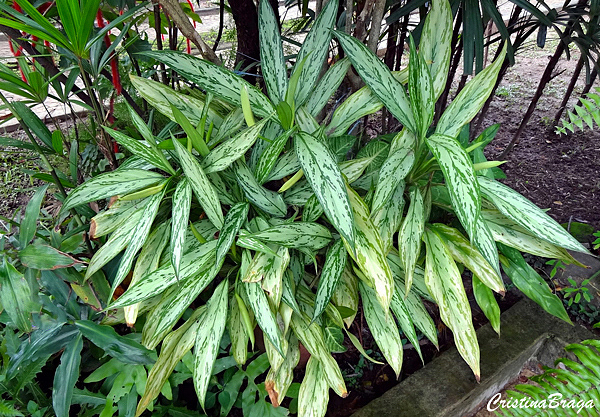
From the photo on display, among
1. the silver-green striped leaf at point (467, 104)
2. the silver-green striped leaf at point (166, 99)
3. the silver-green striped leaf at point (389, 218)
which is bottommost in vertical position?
the silver-green striped leaf at point (389, 218)

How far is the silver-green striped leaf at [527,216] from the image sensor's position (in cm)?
78

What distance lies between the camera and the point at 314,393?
954 mm

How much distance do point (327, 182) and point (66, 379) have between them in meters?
0.68

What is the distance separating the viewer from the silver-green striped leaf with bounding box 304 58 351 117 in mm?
932

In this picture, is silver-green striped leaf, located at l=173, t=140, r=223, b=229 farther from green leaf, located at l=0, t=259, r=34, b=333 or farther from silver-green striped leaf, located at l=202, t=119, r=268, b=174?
green leaf, located at l=0, t=259, r=34, b=333

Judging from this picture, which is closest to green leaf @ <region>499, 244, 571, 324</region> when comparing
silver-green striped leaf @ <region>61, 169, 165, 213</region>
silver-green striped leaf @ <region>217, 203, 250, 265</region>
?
silver-green striped leaf @ <region>217, 203, 250, 265</region>

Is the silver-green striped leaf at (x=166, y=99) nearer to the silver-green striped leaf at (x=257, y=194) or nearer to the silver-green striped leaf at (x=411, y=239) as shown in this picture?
the silver-green striped leaf at (x=257, y=194)

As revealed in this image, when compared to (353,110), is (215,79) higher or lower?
higher

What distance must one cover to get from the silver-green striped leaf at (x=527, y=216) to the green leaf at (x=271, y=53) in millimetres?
499

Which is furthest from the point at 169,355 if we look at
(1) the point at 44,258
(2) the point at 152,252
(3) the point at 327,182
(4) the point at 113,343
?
(3) the point at 327,182

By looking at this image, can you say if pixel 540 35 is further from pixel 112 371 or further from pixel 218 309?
Answer: pixel 112 371

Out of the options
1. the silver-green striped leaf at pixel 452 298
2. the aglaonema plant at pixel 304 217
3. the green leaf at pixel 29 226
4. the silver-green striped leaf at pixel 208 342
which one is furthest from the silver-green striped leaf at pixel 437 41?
the green leaf at pixel 29 226

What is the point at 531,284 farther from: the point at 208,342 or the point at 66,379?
the point at 66,379

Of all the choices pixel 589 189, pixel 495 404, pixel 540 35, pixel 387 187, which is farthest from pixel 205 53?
pixel 589 189
